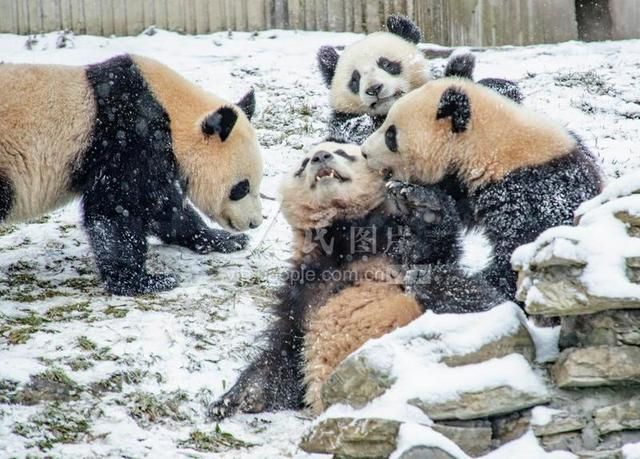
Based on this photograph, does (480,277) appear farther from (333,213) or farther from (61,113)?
(61,113)


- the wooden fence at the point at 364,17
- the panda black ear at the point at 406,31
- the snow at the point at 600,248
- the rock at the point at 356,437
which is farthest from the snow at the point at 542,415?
the wooden fence at the point at 364,17

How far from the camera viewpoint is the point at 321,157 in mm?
6609

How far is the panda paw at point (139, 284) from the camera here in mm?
7223

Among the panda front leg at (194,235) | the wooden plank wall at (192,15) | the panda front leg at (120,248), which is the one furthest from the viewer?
the wooden plank wall at (192,15)

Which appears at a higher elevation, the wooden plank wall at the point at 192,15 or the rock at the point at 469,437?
the wooden plank wall at the point at 192,15

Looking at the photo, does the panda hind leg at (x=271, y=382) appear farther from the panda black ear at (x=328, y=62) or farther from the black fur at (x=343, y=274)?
the panda black ear at (x=328, y=62)

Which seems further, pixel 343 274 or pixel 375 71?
pixel 375 71

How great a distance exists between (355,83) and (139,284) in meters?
2.75

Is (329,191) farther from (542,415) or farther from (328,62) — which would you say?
(328,62)

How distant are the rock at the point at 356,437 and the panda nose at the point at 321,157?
7.53 feet

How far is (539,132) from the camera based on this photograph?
244 inches

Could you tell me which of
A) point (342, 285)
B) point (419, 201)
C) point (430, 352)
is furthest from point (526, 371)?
point (419, 201)

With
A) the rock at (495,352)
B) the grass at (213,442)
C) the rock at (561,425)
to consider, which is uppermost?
the rock at (495,352)

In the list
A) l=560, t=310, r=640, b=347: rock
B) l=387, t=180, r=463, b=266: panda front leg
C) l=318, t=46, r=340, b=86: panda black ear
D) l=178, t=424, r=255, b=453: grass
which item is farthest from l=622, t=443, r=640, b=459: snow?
l=318, t=46, r=340, b=86: panda black ear
